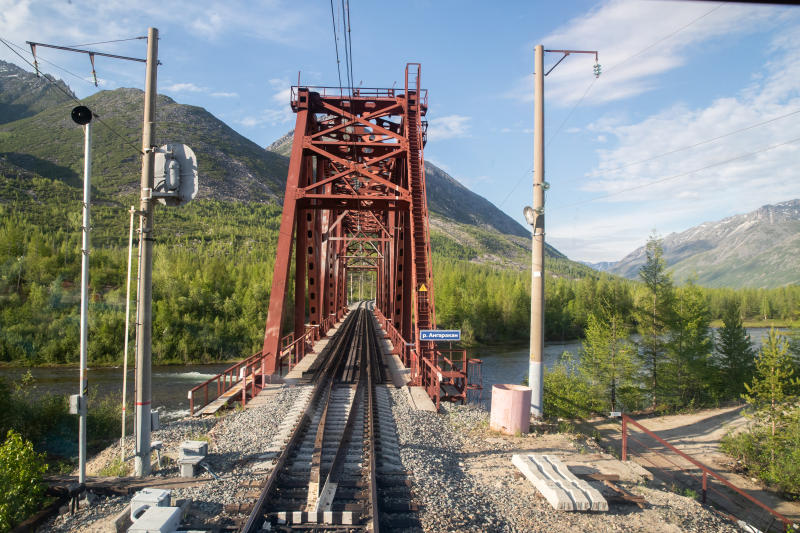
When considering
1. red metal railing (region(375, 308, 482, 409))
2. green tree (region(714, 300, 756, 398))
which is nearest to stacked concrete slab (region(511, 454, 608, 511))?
red metal railing (region(375, 308, 482, 409))

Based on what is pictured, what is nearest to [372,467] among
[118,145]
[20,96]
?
[118,145]

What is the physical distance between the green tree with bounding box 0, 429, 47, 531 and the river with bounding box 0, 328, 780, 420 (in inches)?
528

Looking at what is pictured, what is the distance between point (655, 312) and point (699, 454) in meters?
9.56

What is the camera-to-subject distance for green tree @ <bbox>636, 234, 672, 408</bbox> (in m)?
24.0

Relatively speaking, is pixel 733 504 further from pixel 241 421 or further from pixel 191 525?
pixel 191 525

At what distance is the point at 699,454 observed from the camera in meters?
16.0

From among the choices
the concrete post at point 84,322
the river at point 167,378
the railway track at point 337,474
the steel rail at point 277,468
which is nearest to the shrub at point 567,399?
the river at point 167,378

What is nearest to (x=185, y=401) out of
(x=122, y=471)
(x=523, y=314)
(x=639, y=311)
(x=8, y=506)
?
(x=122, y=471)

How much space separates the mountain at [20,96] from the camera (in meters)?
169

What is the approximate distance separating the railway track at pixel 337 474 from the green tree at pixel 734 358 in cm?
2419

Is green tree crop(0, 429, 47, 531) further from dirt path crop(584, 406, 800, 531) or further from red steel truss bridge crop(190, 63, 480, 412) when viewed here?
dirt path crop(584, 406, 800, 531)

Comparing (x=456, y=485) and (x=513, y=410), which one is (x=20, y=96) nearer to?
(x=513, y=410)

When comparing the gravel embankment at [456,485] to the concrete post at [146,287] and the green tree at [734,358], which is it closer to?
the concrete post at [146,287]

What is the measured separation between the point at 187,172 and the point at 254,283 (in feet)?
130
